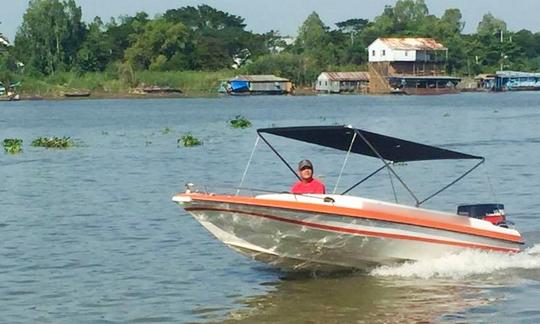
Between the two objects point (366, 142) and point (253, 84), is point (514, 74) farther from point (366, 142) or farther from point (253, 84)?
point (366, 142)

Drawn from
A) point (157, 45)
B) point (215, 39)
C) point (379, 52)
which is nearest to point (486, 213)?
point (379, 52)

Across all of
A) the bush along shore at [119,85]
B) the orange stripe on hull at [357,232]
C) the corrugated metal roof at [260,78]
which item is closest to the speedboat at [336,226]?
the orange stripe on hull at [357,232]

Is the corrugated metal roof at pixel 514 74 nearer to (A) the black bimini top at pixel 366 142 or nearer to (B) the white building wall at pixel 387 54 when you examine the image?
(B) the white building wall at pixel 387 54

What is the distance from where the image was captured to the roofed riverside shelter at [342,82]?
150 meters

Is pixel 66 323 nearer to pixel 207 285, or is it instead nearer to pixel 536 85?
pixel 207 285

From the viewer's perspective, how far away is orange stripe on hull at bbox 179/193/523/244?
1509cm

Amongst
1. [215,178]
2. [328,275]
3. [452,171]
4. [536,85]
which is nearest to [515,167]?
Result: [452,171]

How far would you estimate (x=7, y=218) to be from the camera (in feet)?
78.6

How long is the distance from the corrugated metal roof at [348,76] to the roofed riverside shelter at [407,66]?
3974 mm

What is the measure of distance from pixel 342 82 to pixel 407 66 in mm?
11180

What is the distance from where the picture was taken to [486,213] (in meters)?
17.2

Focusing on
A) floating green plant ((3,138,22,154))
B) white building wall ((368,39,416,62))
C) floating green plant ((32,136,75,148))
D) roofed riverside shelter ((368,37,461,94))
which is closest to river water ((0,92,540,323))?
floating green plant ((3,138,22,154))

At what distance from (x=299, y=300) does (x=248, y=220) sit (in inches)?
51.8

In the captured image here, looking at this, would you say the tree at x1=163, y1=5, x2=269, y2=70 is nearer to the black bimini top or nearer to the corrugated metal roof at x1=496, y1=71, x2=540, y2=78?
the corrugated metal roof at x1=496, y1=71, x2=540, y2=78
